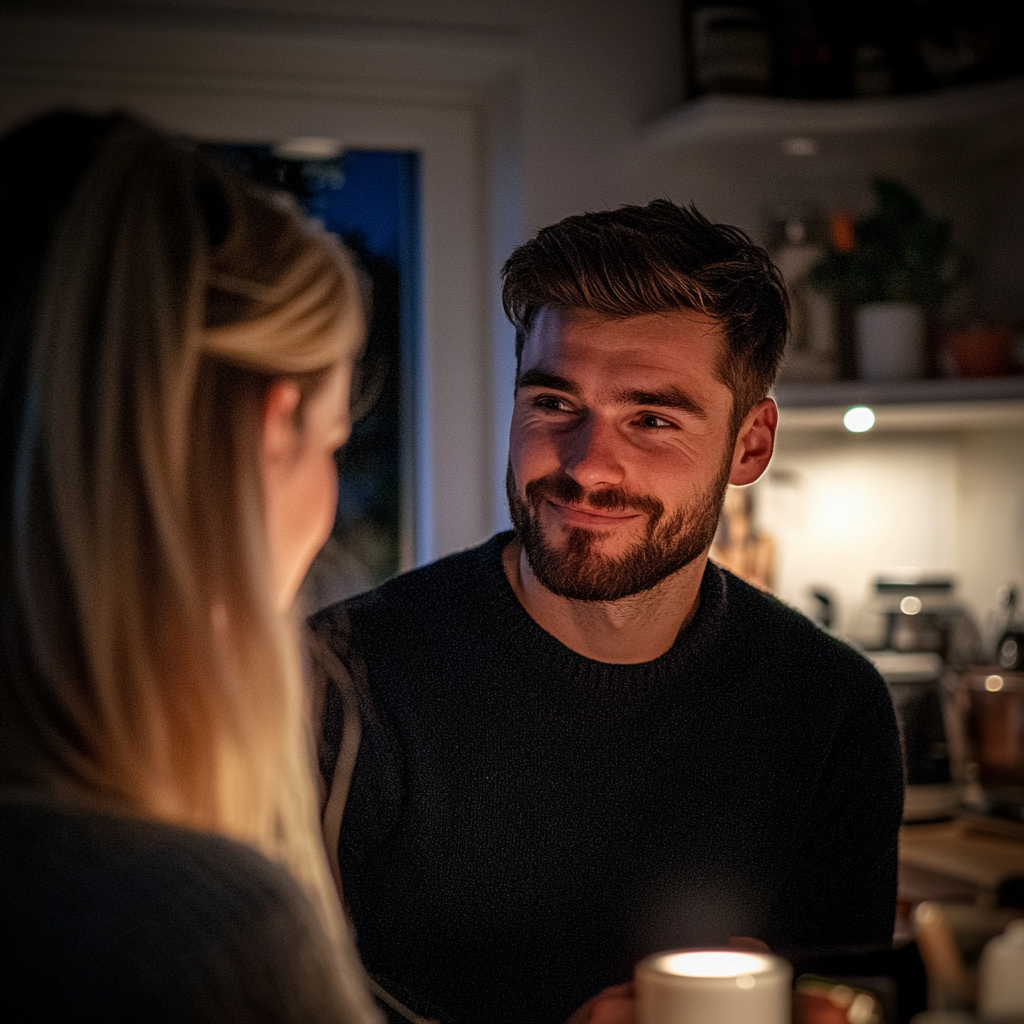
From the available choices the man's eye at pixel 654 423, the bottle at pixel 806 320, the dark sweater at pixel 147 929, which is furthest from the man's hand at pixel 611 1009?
the bottle at pixel 806 320

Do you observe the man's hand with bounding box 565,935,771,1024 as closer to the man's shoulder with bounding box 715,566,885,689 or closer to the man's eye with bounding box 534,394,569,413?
the man's shoulder with bounding box 715,566,885,689

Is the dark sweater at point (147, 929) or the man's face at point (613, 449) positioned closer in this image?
the dark sweater at point (147, 929)

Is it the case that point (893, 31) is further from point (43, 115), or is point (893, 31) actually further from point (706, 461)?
point (43, 115)

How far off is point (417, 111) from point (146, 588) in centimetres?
181

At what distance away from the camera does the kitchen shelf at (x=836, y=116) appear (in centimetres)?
201

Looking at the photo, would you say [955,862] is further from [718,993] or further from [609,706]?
[718,993]

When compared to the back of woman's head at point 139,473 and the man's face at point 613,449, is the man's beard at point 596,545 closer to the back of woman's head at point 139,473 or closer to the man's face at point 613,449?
the man's face at point 613,449

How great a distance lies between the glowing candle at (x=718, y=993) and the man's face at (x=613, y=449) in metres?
0.59

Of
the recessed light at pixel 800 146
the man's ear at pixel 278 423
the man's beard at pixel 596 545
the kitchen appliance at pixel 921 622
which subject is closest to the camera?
the man's ear at pixel 278 423

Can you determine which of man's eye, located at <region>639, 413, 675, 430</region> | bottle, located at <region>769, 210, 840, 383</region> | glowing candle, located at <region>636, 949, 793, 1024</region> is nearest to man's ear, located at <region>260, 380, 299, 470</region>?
glowing candle, located at <region>636, 949, 793, 1024</region>

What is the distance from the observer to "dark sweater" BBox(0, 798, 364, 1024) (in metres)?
0.48

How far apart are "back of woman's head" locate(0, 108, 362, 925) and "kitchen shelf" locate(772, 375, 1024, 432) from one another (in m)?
1.50

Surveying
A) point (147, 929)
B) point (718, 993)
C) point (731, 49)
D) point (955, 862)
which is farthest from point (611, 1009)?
point (731, 49)

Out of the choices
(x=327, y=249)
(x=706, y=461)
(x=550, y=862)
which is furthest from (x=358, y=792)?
(x=327, y=249)
